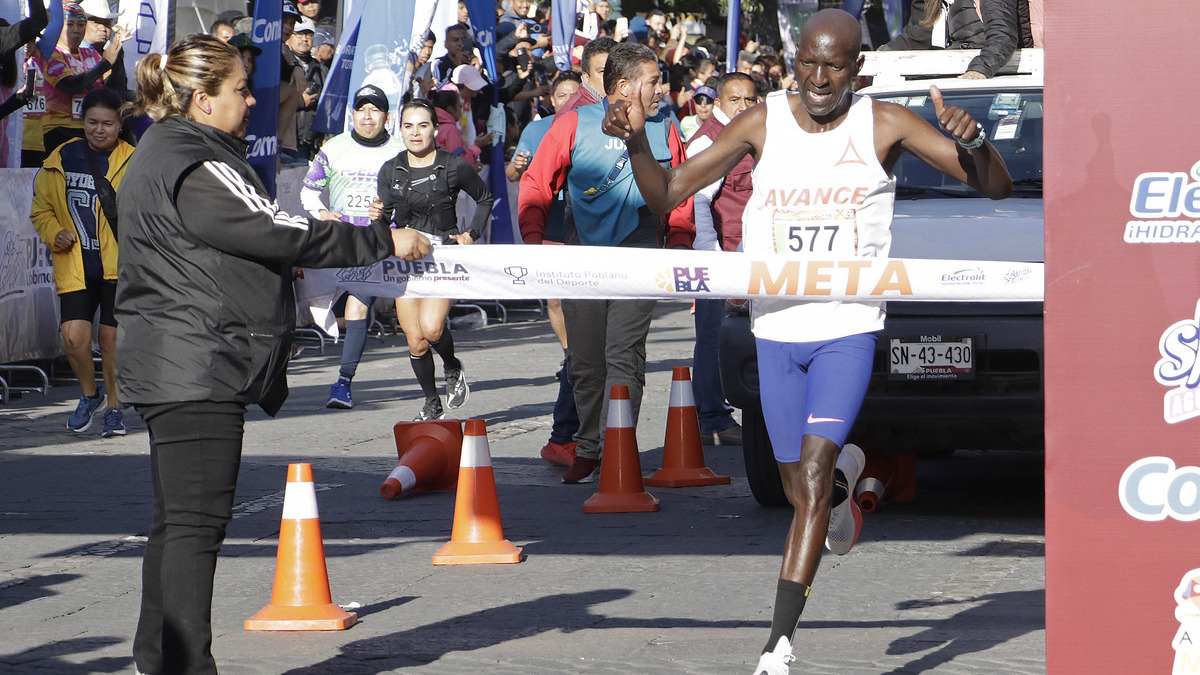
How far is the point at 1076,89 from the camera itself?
4676 millimetres

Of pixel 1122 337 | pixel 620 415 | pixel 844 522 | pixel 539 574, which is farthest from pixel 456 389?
pixel 1122 337

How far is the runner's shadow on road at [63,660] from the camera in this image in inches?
243

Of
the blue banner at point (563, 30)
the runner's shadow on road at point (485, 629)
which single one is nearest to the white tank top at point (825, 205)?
the runner's shadow on road at point (485, 629)

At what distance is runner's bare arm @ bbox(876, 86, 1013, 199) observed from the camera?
573 centimetres

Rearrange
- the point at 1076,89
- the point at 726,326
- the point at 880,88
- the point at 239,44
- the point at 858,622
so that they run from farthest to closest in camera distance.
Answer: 1. the point at 239,44
2. the point at 880,88
3. the point at 726,326
4. the point at 858,622
5. the point at 1076,89

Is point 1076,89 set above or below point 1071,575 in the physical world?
above

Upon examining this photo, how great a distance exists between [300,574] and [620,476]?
274 cm

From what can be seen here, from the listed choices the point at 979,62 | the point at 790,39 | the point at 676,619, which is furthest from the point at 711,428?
the point at 790,39

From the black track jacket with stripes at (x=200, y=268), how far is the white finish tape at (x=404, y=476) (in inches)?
162

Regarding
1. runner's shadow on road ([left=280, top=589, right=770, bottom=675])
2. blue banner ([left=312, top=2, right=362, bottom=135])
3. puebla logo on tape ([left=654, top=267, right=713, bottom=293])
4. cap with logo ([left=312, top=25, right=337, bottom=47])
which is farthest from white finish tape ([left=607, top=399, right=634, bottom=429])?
cap with logo ([left=312, top=25, right=337, bottom=47])

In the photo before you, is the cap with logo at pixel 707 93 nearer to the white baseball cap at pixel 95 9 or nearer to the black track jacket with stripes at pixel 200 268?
the white baseball cap at pixel 95 9

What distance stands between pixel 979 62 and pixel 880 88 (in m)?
0.53

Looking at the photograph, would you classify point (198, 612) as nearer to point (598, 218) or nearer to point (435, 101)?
point (598, 218)

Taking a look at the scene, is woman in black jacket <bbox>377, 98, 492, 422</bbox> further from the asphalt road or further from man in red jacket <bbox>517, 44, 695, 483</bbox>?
man in red jacket <bbox>517, 44, 695, 483</bbox>
